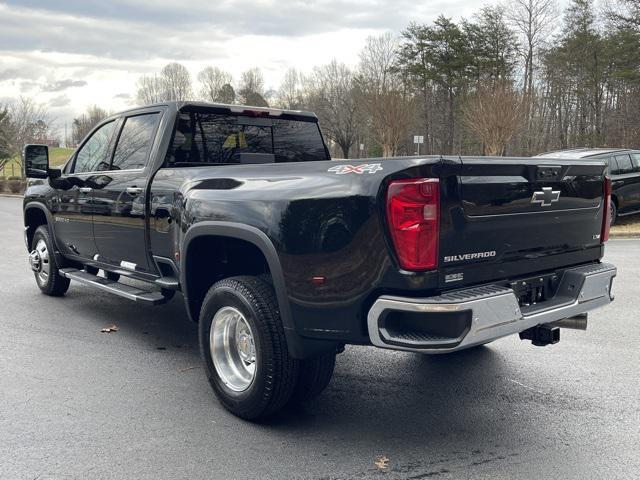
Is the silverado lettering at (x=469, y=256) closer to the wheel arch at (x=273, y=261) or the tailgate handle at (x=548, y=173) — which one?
the tailgate handle at (x=548, y=173)

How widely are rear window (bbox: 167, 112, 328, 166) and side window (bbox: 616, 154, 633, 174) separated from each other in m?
9.70

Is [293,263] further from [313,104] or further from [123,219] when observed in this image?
[313,104]

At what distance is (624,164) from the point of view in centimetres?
1327

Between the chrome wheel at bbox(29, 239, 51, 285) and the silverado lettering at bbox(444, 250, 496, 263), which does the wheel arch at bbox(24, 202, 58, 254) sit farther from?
the silverado lettering at bbox(444, 250, 496, 263)

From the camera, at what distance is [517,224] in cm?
347

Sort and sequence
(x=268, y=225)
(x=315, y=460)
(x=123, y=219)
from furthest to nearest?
(x=123, y=219), (x=268, y=225), (x=315, y=460)

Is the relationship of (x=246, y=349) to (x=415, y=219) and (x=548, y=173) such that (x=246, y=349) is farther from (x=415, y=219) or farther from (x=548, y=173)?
(x=548, y=173)

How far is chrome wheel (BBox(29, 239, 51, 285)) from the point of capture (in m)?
7.12

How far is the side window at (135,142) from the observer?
5.25 meters

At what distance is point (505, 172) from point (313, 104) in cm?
5694

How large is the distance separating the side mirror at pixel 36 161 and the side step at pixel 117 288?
1.06 meters

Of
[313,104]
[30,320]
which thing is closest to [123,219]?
[30,320]

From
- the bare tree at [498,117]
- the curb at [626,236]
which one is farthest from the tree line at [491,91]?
the curb at [626,236]

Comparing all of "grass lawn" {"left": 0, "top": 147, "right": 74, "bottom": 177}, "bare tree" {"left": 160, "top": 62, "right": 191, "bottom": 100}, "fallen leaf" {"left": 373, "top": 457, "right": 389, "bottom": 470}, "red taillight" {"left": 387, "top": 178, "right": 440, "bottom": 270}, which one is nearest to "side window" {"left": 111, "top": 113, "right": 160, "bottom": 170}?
"red taillight" {"left": 387, "top": 178, "right": 440, "bottom": 270}
